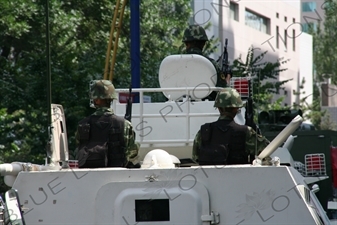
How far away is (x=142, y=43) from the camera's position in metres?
23.6

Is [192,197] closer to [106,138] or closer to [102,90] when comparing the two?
[106,138]

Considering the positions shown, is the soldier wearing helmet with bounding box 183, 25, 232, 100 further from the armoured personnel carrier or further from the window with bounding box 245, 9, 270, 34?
the window with bounding box 245, 9, 270, 34

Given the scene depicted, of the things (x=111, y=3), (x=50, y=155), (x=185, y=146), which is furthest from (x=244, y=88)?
(x=111, y=3)

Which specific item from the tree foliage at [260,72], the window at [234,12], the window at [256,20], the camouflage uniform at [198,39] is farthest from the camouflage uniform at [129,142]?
the window at [256,20]

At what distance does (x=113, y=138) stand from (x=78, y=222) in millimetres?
1040

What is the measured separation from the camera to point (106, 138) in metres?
8.95

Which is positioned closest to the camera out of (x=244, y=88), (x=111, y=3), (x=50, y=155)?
(x=50, y=155)

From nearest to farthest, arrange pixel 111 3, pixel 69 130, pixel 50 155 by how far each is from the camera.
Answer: pixel 50 155
pixel 69 130
pixel 111 3

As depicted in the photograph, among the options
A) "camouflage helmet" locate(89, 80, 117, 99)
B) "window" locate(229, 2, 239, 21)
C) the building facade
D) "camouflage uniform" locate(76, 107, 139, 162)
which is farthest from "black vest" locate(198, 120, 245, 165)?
"window" locate(229, 2, 239, 21)

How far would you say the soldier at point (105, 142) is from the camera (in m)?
8.88

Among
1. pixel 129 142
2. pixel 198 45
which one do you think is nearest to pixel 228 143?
pixel 129 142

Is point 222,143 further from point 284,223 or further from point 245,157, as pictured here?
point 284,223

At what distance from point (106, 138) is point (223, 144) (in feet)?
3.30

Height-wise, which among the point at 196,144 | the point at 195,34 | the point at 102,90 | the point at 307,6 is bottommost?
the point at 196,144
